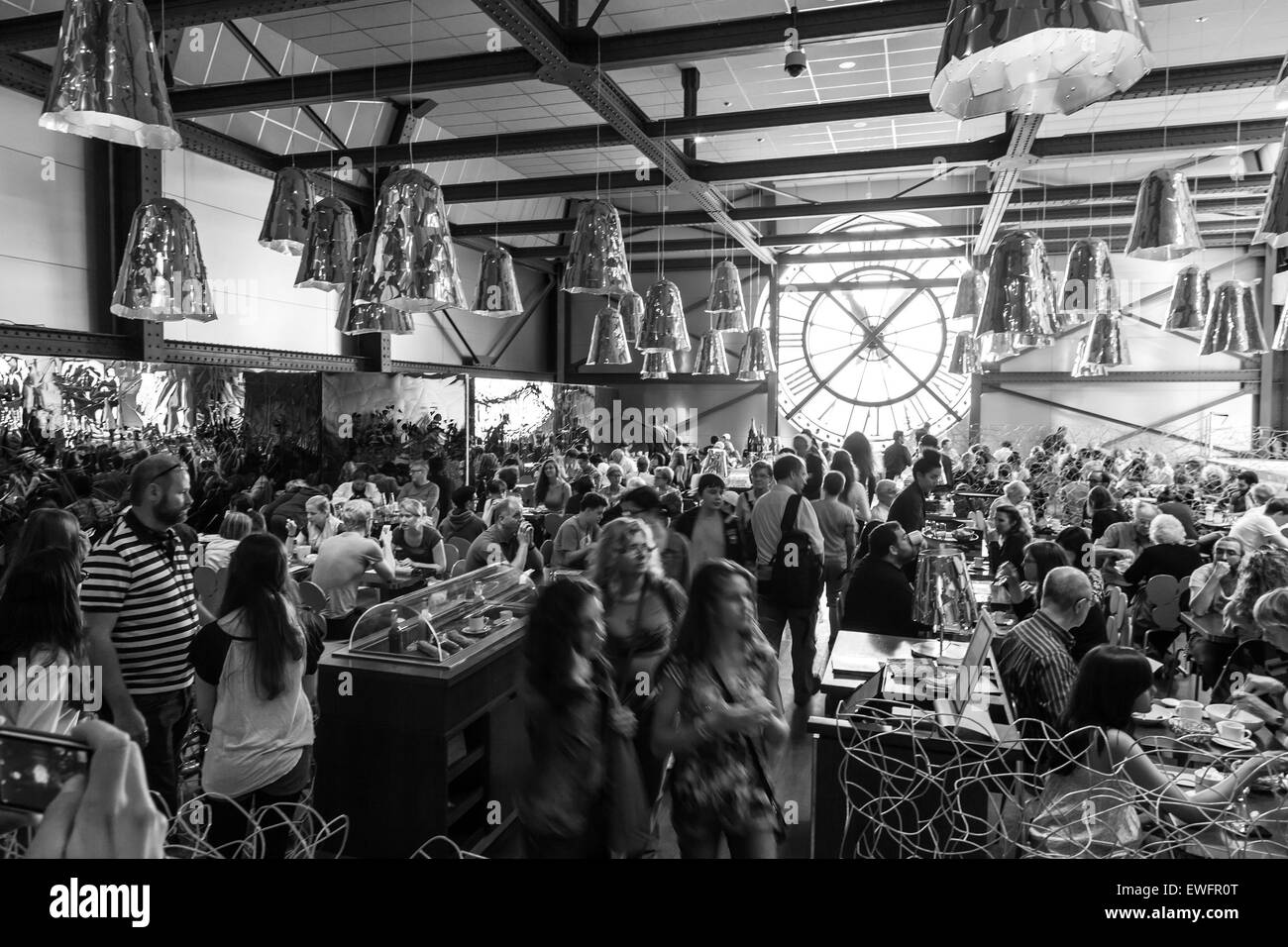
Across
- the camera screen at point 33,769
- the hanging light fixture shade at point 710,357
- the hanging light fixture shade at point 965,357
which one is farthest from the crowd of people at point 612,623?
the hanging light fixture shade at point 965,357

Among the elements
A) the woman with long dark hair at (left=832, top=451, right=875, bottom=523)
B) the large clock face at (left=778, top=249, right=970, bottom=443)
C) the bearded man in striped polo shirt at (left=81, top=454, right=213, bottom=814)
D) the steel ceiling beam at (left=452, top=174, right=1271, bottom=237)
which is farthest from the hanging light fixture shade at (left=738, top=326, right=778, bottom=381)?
the large clock face at (left=778, top=249, right=970, bottom=443)

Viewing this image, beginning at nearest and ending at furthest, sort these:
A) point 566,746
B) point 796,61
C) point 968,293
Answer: point 566,746
point 796,61
point 968,293

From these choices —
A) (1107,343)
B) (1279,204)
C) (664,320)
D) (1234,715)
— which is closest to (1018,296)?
(1279,204)

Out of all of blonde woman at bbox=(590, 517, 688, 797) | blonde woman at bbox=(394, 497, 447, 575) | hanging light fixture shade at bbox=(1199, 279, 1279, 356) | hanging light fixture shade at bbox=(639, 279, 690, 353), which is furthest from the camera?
blonde woman at bbox=(394, 497, 447, 575)

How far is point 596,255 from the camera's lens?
160 inches

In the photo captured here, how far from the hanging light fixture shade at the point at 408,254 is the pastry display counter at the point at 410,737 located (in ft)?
5.69

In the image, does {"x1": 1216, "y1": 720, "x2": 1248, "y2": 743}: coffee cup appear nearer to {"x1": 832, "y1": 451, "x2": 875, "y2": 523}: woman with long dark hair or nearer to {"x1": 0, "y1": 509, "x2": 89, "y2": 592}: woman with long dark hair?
{"x1": 832, "y1": 451, "x2": 875, "y2": 523}: woman with long dark hair

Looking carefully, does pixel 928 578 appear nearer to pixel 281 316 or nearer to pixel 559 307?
pixel 281 316

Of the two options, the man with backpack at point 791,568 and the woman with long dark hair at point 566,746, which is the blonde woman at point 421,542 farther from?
the woman with long dark hair at point 566,746

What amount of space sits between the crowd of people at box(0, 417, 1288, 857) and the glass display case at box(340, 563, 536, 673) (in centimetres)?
38

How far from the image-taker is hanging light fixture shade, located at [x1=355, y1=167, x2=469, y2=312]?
295 centimetres

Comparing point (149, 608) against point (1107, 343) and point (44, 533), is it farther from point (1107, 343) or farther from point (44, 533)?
point (1107, 343)

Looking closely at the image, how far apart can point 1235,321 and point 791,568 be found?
3.50 metres
